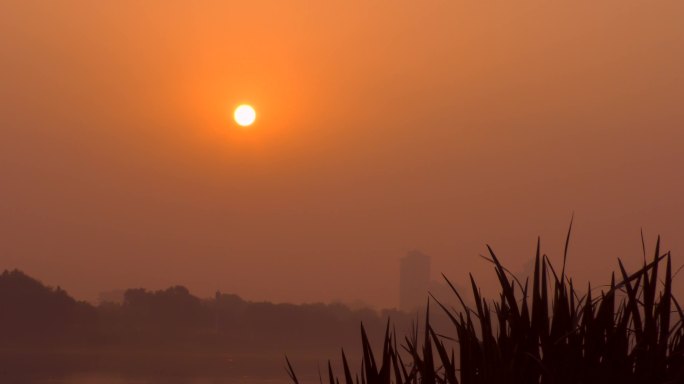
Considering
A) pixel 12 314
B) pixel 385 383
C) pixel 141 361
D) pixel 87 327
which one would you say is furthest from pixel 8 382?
pixel 385 383

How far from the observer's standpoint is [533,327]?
16.7ft

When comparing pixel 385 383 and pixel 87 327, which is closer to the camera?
pixel 385 383

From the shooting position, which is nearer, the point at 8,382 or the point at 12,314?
the point at 8,382

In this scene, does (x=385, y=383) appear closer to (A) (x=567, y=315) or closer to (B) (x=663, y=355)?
(A) (x=567, y=315)

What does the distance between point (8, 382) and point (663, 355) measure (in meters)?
127

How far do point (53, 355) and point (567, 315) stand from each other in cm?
18680

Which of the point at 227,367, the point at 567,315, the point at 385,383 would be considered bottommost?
the point at 385,383

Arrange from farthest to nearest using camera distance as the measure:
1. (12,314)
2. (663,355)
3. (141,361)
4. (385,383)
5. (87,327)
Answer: (141,361) < (87,327) < (12,314) < (385,383) < (663,355)

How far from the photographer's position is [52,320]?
550ft

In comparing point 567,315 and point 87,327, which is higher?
point 87,327

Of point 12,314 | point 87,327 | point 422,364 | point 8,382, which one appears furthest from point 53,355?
point 422,364

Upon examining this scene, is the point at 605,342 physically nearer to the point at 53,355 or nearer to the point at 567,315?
the point at 567,315

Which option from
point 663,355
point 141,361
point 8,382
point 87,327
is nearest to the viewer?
point 663,355

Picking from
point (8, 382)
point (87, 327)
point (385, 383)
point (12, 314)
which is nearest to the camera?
point (385, 383)
